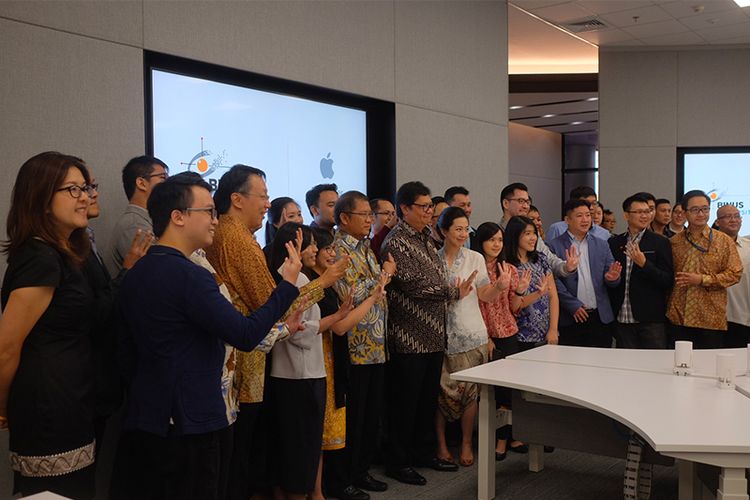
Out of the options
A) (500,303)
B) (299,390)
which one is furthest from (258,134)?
(299,390)

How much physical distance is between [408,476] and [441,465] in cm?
27

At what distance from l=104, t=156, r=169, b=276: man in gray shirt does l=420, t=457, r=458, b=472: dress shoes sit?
2.07 m

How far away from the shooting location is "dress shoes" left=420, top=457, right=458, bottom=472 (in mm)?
3924

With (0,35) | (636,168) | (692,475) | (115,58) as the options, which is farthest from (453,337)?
(636,168)

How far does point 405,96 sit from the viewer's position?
214 inches

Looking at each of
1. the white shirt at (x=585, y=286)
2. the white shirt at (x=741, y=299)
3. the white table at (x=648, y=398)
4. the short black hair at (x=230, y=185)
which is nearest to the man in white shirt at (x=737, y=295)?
the white shirt at (x=741, y=299)

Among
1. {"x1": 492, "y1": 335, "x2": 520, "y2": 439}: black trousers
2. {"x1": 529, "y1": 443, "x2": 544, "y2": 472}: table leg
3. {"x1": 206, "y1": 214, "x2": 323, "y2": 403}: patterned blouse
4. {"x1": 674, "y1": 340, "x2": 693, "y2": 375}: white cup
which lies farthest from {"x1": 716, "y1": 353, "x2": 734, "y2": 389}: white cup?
{"x1": 206, "y1": 214, "x2": 323, "y2": 403}: patterned blouse

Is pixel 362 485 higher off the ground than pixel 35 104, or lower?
lower

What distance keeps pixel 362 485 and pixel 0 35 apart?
2.77m

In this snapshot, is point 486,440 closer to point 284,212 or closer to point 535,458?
point 535,458

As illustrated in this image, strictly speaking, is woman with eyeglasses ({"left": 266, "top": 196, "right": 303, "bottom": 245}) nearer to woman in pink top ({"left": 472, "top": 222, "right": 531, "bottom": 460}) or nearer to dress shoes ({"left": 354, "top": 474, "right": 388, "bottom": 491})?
woman in pink top ({"left": 472, "top": 222, "right": 531, "bottom": 460})

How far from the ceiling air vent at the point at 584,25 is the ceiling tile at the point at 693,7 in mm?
702

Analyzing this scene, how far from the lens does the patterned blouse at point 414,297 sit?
3697mm

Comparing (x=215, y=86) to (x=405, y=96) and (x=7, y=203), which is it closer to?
(x=7, y=203)
